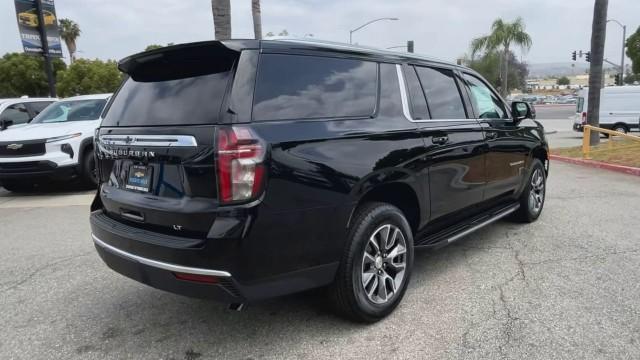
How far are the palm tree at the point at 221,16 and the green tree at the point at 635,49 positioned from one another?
51.4m

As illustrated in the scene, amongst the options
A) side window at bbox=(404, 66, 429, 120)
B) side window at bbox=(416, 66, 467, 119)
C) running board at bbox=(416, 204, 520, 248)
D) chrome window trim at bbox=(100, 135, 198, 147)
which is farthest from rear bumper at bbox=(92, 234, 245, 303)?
side window at bbox=(416, 66, 467, 119)

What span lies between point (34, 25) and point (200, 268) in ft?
56.4

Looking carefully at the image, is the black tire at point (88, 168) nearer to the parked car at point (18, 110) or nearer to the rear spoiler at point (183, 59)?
the parked car at point (18, 110)

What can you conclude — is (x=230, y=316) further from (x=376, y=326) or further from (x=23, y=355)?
(x=23, y=355)

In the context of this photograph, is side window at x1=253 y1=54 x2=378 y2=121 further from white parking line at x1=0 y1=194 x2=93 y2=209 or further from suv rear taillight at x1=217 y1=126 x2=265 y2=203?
white parking line at x1=0 y1=194 x2=93 y2=209

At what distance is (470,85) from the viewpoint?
4.83 m

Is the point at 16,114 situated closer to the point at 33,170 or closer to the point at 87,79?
the point at 33,170

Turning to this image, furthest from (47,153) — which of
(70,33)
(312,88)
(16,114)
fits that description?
(70,33)

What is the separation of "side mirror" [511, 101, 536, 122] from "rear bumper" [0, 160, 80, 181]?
7351 millimetres

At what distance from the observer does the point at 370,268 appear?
335 centimetres

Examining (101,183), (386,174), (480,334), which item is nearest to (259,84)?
(386,174)

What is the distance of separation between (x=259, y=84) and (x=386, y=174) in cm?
110

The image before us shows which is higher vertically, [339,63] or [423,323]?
[339,63]

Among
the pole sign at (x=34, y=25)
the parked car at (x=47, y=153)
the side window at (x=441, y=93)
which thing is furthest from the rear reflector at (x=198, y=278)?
the pole sign at (x=34, y=25)
